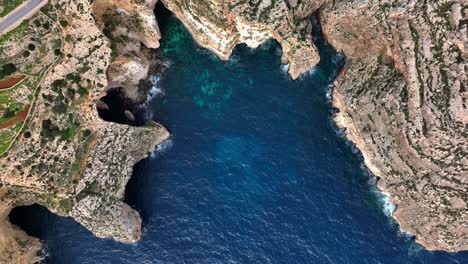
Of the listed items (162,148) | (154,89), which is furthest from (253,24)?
(162,148)

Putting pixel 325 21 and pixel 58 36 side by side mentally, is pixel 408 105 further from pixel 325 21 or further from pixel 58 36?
pixel 58 36

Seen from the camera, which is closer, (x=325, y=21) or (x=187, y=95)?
(x=325, y=21)

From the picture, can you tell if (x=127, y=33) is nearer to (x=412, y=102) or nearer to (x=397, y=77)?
(x=397, y=77)

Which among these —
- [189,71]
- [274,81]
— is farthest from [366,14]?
[189,71]

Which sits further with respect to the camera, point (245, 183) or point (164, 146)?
point (164, 146)

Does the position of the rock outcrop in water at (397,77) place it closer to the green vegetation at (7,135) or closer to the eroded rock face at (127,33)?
the eroded rock face at (127,33)

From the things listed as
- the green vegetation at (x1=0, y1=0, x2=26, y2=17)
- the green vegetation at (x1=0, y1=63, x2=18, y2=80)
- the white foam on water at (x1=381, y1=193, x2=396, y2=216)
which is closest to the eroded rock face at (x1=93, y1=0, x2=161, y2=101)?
the green vegetation at (x1=0, y1=0, x2=26, y2=17)

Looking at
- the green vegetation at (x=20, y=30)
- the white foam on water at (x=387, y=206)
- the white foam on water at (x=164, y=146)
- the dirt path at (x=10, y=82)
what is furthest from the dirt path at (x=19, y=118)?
the white foam on water at (x=387, y=206)
